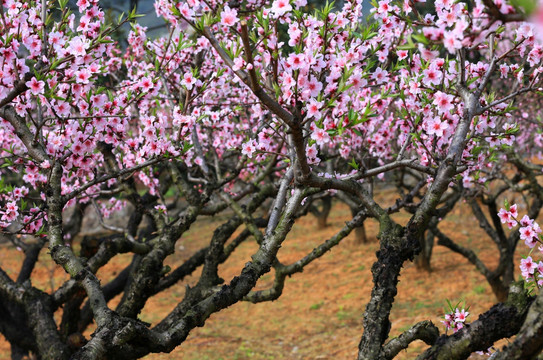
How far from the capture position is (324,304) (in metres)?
11.7

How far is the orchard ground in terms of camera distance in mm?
9461

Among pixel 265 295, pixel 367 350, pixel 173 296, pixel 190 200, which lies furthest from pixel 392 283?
pixel 173 296

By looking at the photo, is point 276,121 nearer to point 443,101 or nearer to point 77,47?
point 443,101

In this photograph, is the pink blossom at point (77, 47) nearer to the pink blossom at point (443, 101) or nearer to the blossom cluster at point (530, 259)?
the pink blossom at point (443, 101)

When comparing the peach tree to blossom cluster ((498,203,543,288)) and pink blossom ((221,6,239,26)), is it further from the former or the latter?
blossom cluster ((498,203,543,288))

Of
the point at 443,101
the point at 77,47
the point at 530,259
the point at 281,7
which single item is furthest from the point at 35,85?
the point at 530,259

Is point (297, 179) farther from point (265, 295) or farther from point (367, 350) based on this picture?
point (265, 295)

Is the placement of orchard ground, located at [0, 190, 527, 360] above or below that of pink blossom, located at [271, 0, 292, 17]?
above

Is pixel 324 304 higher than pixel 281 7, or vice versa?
pixel 324 304

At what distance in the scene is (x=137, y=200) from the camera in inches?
254

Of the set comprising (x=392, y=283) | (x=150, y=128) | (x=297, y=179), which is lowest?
(x=392, y=283)

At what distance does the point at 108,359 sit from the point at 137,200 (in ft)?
11.3

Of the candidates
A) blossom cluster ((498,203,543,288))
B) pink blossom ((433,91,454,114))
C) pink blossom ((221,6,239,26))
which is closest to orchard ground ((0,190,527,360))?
blossom cluster ((498,203,543,288))

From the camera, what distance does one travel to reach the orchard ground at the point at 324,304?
31.0 feet
